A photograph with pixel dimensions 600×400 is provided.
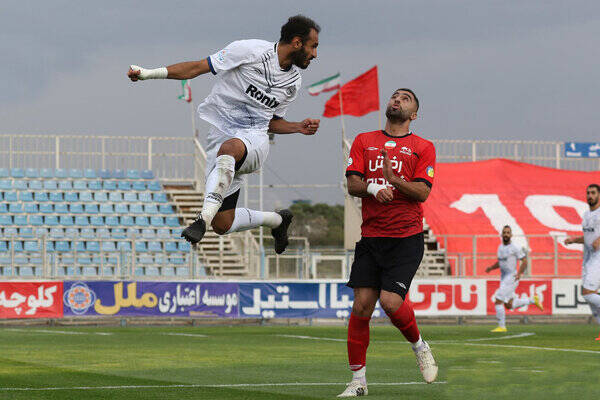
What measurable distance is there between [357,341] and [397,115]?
6.14 feet

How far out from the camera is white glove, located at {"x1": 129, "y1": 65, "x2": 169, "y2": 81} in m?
8.18

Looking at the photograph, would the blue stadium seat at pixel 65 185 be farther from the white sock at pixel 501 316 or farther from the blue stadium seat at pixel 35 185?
the white sock at pixel 501 316

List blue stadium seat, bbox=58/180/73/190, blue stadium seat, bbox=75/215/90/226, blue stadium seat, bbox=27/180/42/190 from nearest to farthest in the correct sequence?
blue stadium seat, bbox=75/215/90/226
blue stadium seat, bbox=27/180/42/190
blue stadium seat, bbox=58/180/73/190

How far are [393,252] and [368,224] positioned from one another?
31 centimetres

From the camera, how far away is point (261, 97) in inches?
341

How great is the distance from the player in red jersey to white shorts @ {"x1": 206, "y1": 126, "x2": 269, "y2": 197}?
773 millimetres

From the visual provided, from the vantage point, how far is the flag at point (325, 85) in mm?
37188

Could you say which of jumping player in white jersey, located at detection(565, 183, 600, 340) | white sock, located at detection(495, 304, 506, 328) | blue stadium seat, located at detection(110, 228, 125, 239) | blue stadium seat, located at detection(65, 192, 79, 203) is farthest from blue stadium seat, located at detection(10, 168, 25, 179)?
jumping player in white jersey, located at detection(565, 183, 600, 340)

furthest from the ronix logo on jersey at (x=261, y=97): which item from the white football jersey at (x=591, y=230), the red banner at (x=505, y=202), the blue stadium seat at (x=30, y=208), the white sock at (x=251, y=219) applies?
the red banner at (x=505, y=202)

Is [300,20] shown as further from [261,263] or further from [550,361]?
[261,263]

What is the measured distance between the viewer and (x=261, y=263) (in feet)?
87.3

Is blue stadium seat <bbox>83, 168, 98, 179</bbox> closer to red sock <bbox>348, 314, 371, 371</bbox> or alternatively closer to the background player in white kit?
the background player in white kit

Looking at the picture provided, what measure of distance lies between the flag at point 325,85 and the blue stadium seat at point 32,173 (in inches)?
403

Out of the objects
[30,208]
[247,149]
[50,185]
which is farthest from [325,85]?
[247,149]
